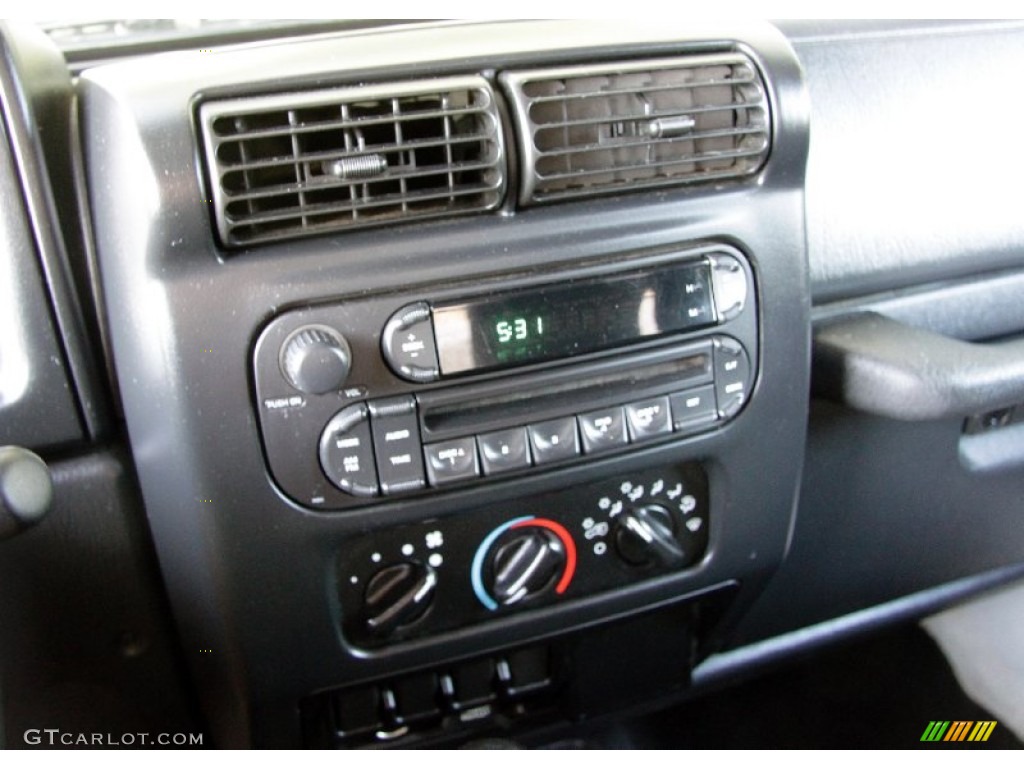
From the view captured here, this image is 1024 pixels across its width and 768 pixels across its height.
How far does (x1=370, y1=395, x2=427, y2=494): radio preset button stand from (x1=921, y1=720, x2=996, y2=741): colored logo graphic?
0.82m

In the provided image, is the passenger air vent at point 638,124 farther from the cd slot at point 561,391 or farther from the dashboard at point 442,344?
the cd slot at point 561,391

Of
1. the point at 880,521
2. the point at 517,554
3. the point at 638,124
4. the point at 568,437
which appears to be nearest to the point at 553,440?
the point at 568,437

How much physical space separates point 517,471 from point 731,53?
0.36m

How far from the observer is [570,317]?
774 millimetres

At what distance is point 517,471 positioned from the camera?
80 cm

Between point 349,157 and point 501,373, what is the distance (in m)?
0.19

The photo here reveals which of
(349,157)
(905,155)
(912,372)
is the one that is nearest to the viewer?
(349,157)

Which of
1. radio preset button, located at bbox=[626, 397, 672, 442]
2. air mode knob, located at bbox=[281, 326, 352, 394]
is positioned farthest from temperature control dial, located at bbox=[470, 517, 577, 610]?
air mode knob, located at bbox=[281, 326, 352, 394]

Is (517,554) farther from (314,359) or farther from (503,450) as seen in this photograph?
(314,359)

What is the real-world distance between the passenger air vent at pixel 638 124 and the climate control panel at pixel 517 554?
25cm

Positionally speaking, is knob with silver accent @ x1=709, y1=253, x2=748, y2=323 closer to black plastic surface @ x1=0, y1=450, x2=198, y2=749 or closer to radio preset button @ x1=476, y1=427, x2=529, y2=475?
radio preset button @ x1=476, y1=427, x2=529, y2=475

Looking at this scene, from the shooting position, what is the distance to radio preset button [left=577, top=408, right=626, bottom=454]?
80 cm
